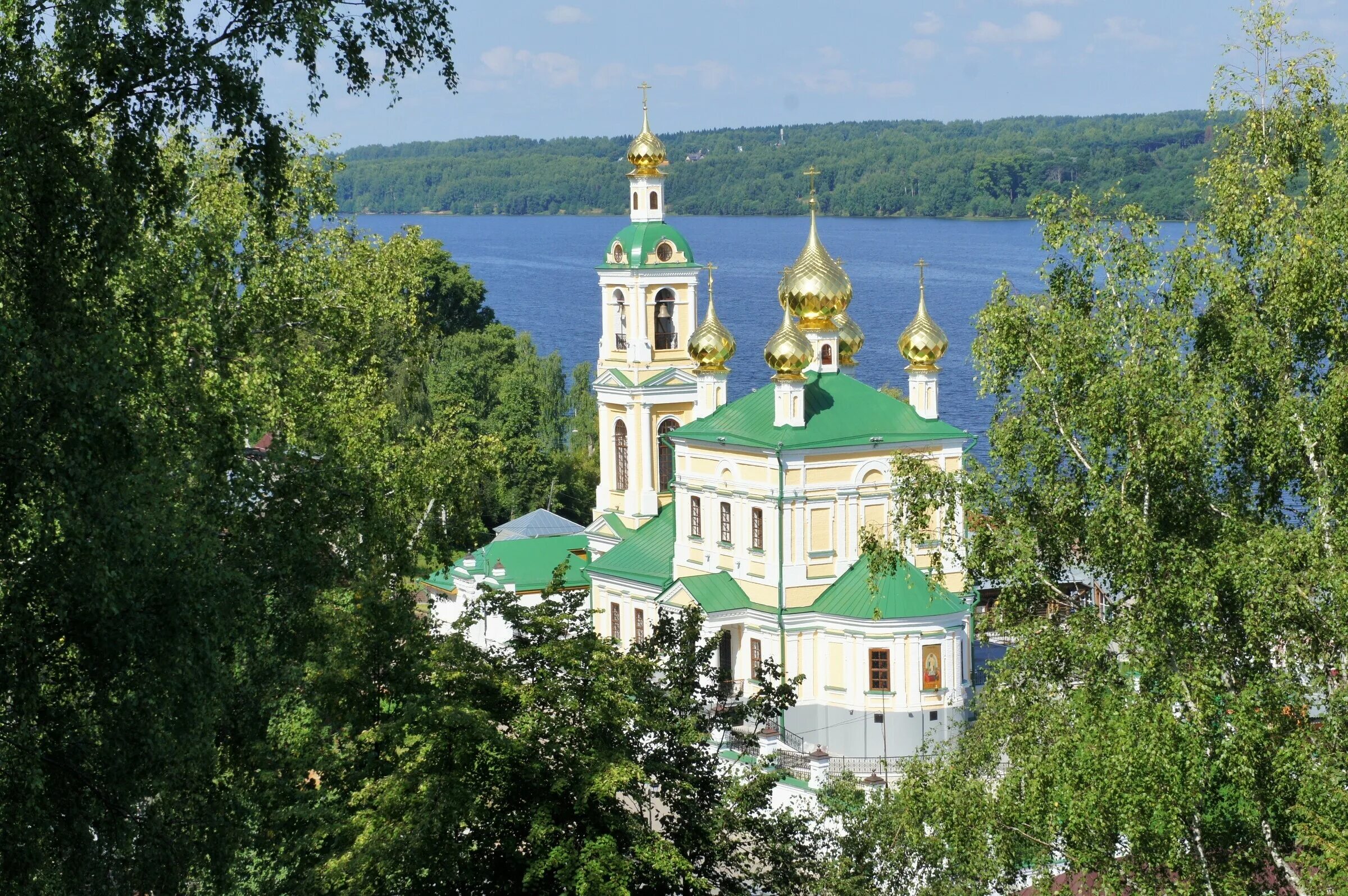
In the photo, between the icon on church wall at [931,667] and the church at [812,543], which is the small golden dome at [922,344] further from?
the icon on church wall at [931,667]

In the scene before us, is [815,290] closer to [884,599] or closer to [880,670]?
[884,599]

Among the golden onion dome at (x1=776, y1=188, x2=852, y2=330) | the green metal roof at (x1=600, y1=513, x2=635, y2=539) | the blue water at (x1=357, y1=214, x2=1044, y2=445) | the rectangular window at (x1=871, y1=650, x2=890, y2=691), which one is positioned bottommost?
the blue water at (x1=357, y1=214, x2=1044, y2=445)

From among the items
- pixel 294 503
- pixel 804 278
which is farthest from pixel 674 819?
pixel 804 278

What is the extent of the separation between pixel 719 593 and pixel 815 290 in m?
5.79

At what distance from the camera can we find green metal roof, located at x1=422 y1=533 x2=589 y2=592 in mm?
37125

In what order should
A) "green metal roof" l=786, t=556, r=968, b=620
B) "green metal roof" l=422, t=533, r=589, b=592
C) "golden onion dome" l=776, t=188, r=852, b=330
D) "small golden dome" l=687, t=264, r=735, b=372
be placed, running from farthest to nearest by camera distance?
1. "green metal roof" l=422, t=533, r=589, b=592
2. "small golden dome" l=687, t=264, r=735, b=372
3. "golden onion dome" l=776, t=188, r=852, b=330
4. "green metal roof" l=786, t=556, r=968, b=620

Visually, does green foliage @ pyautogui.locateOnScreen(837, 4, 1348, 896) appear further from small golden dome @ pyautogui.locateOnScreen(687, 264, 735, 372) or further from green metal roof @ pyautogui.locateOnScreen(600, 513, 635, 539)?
green metal roof @ pyautogui.locateOnScreen(600, 513, 635, 539)

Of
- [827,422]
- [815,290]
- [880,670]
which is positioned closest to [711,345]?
[815,290]

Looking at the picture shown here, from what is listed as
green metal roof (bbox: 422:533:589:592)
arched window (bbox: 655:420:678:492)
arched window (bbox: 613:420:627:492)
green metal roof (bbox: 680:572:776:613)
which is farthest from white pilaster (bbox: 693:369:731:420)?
green metal roof (bbox: 422:533:589:592)

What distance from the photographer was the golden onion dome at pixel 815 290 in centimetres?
3188

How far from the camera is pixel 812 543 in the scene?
29859mm

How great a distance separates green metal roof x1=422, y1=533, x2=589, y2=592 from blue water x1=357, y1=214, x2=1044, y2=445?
1246 cm

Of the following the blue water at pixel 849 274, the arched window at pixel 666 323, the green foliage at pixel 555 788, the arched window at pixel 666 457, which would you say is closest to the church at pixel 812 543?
the arched window at pixel 666 457

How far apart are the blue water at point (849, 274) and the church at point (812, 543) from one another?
388 inches
